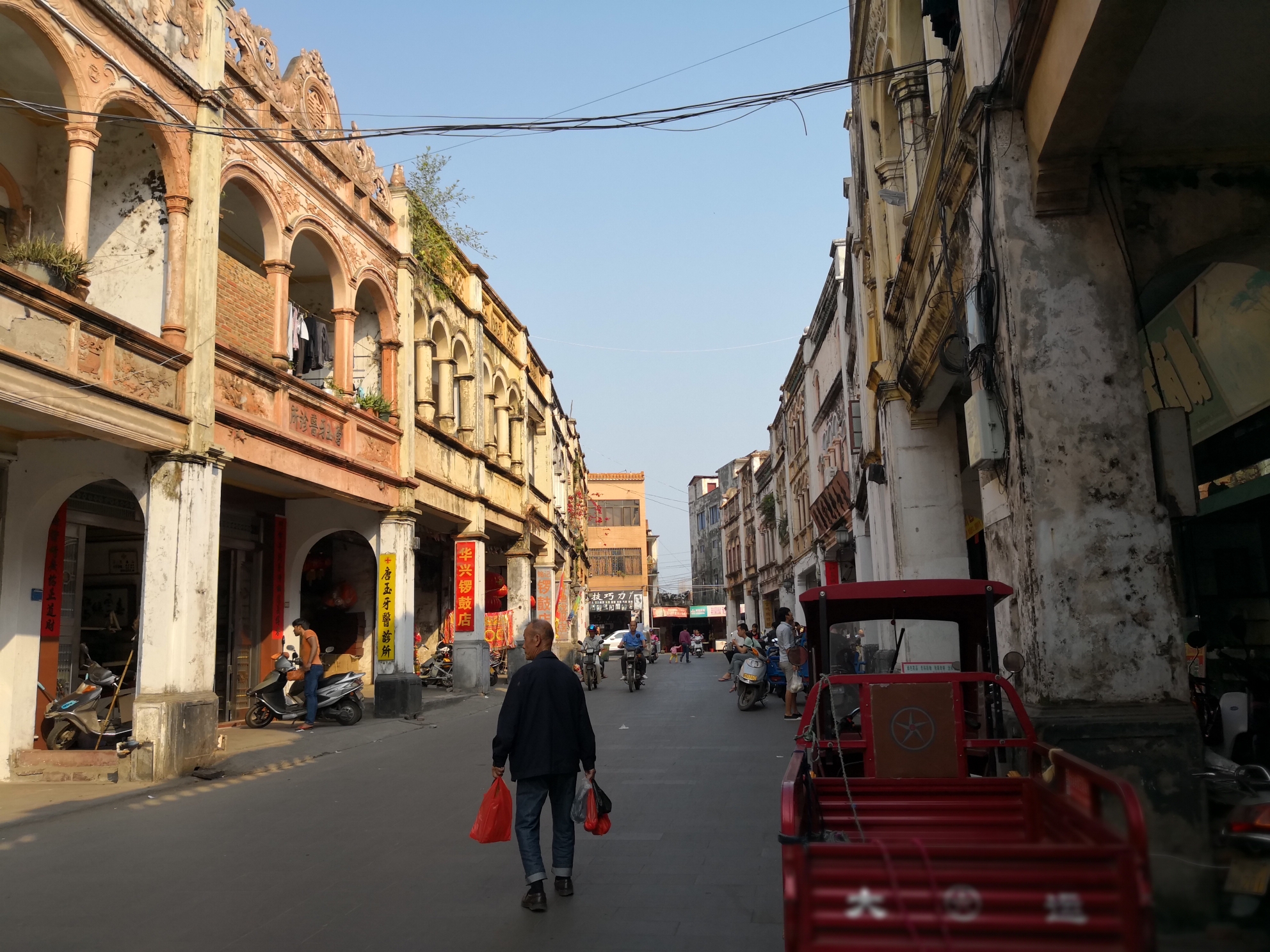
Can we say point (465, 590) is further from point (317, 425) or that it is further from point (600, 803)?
point (600, 803)

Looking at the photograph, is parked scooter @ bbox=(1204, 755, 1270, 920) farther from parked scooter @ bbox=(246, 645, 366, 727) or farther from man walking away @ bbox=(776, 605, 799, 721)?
parked scooter @ bbox=(246, 645, 366, 727)

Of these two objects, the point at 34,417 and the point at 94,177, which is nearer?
the point at 34,417

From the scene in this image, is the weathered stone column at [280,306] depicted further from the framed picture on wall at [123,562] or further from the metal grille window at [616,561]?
the metal grille window at [616,561]

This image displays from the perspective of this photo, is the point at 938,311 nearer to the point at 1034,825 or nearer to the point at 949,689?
the point at 949,689

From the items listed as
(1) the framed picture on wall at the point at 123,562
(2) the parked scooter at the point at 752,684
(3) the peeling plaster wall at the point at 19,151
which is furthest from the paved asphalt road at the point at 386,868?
(3) the peeling plaster wall at the point at 19,151

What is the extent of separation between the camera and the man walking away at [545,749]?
577 cm

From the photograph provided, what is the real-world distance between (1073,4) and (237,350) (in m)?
10.6

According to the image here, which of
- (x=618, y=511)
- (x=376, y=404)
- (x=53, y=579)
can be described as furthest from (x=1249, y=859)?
(x=618, y=511)

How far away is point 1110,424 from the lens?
19.5ft

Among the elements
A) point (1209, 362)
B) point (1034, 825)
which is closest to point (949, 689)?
point (1034, 825)

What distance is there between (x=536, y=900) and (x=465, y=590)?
16930 mm

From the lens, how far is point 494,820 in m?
5.62

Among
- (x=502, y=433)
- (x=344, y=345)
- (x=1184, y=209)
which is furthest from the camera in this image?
(x=502, y=433)

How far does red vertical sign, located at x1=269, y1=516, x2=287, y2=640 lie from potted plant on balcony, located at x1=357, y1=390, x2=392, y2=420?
101 inches
